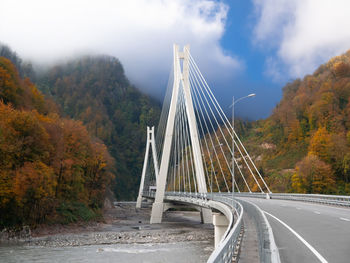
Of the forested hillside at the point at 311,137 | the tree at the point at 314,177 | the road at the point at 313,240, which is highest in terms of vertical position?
the forested hillside at the point at 311,137

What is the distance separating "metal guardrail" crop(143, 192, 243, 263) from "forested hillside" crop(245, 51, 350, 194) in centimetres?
1753

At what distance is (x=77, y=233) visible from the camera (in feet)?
119

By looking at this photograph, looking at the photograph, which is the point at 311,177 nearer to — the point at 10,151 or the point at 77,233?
the point at 77,233

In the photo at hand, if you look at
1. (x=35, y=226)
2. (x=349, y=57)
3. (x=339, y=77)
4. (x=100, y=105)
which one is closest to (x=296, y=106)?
(x=339, y=77)

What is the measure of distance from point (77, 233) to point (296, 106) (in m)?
52.2

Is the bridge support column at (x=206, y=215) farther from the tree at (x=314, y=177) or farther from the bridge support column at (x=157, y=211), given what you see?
the tree at (x=314, y=177)

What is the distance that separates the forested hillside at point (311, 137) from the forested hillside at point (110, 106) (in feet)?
229

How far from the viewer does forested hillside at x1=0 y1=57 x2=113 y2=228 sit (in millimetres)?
29500

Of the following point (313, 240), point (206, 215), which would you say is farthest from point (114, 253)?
point (206, 215)

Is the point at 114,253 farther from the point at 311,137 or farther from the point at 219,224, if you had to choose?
the point at 311,137

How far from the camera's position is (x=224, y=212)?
83.9 feet

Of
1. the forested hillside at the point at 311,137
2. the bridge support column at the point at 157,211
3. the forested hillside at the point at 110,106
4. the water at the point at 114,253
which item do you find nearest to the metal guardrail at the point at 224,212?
the bridge support column at the point at 157,211

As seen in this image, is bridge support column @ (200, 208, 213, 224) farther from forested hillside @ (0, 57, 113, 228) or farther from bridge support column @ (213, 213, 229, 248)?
bridge support column @ (213, 213, 229, 248)

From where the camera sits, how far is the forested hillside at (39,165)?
29.5 m
